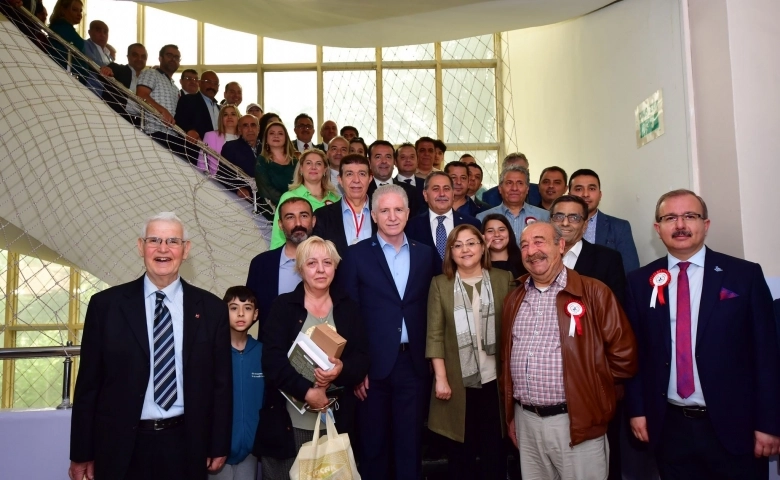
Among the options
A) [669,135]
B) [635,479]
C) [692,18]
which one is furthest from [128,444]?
[692,18]

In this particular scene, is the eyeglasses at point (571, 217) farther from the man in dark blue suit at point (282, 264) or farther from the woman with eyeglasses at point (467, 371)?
the man in dark blue suit at point (282, 264)

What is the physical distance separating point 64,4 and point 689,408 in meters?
5.15

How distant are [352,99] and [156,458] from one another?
728 cm

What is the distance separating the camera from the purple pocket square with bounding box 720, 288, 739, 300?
2.49m

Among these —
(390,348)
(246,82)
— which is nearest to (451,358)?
(390,348)

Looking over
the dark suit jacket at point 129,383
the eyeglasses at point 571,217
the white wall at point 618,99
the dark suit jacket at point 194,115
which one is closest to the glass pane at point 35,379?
the dark suit jacket at point 194,115

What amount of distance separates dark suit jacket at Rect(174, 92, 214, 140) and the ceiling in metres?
1.37

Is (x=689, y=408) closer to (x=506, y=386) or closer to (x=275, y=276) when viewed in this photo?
(x=506, y=386)

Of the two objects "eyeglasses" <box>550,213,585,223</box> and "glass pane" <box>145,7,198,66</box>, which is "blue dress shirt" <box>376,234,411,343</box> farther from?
"glass pane" <box>145,7,198,66</box>

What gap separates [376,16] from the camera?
4363mm

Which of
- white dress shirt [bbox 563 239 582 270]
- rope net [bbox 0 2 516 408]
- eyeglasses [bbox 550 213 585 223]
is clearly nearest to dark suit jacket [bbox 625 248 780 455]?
white dress shirt [bbox 563 239 582 270]

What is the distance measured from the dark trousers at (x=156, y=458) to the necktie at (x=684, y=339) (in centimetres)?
183

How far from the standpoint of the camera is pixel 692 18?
338 cm

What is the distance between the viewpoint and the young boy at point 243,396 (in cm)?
283
